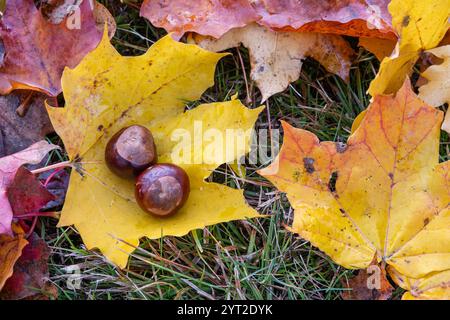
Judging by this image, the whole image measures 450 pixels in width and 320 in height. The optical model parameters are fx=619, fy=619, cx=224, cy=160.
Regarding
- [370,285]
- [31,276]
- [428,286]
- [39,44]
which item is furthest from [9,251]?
[428,286]

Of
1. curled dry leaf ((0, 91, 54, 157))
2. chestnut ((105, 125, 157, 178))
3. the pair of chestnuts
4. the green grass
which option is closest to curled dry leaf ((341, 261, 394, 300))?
the green grass

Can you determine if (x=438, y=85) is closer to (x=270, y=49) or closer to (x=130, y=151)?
(x=270, y=49)

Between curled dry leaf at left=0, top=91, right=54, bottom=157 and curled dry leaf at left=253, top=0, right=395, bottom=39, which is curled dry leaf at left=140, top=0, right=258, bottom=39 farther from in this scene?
curled dry leaf at left=0, top=91, right=54, bottom=157

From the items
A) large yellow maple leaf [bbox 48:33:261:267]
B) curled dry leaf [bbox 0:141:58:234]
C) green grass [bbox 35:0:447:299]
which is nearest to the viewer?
curled dry leaf [bbox 0:141:58:234]

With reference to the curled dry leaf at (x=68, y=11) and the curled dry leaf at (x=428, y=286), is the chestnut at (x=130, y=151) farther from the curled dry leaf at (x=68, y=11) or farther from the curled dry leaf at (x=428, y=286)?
the curled dry leaf at (x=428, y=286)

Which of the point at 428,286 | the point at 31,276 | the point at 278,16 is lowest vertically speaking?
the point at 31,276
